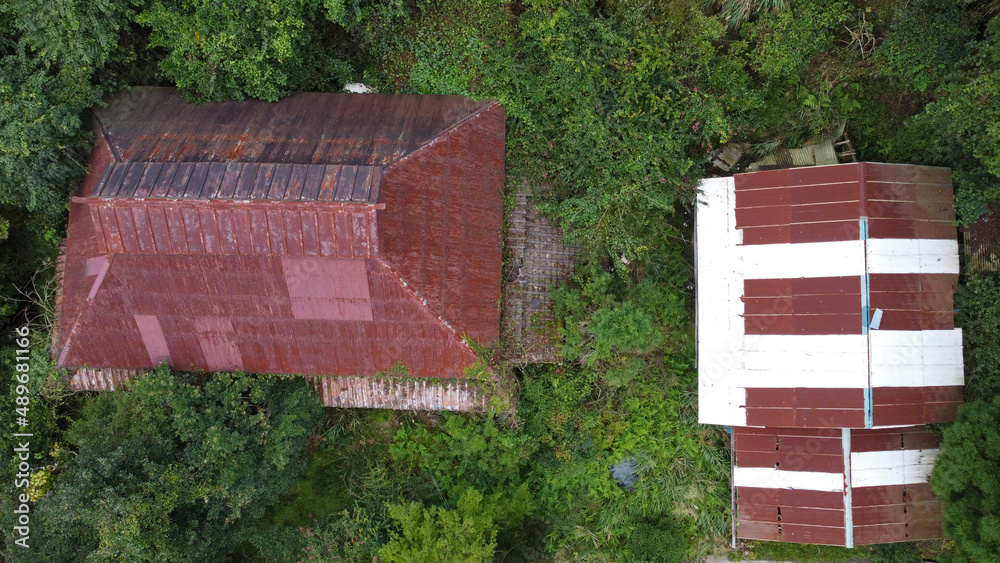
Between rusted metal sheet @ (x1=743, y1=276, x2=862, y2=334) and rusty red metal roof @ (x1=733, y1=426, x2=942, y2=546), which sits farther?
rusty red metal roof @ (x1=733, y1=426, x2=942, y2=546)

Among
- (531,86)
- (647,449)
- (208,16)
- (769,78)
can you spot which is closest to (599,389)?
(647,449)

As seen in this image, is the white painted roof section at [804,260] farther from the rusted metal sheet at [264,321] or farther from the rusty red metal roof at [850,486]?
the rusted metal sheet at [264,321]

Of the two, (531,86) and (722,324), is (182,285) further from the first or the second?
(722,324)

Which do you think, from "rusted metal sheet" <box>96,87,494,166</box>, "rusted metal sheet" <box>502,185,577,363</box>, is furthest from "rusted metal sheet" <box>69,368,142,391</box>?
"rusted metal sheet" <box>502,185,577,363</box>

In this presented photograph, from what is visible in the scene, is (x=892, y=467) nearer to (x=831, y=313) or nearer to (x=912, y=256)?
(x=831, y=313)

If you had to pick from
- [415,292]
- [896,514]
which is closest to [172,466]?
[415,292]

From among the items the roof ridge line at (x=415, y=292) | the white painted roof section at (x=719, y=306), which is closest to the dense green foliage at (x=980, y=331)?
the white painted roof section at (x=719, y=306)

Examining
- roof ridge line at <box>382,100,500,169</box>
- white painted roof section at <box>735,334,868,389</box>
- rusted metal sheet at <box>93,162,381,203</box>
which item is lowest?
white painted roof section at <box>735,334,868,389</box>

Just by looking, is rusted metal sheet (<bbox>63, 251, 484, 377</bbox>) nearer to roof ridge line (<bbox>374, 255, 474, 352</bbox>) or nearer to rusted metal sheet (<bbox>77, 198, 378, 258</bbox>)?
roof ridge line (<bbox>374, 255, 474, 352</bbox>)

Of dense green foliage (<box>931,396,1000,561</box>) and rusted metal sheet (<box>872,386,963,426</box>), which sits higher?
rusted metal sheet (<box>872,386,963,426</box>)
